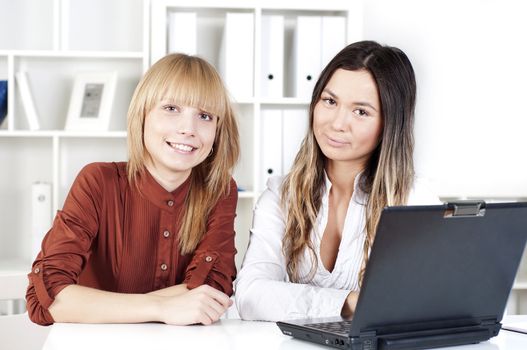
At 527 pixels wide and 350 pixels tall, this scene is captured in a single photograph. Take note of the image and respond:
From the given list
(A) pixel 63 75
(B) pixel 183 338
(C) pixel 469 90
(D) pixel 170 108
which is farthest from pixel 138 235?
(C) pixel 469 90


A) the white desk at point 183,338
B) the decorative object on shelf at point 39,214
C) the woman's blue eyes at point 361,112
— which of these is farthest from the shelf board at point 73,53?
the white desk at point 183,338

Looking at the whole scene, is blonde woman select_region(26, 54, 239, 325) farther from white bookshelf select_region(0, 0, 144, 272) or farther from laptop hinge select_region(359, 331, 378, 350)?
white bookshelf select_region(0, 0, 144, 272)

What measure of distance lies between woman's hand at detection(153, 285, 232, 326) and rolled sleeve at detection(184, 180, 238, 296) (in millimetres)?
178

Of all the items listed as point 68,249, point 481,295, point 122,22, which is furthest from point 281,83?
point 481,295

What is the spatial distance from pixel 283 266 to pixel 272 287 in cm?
23

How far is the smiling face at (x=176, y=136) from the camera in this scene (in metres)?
1.86

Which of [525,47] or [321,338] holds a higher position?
[525,47]

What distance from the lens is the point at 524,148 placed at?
3.80 meters

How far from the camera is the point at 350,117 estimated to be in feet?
6.30

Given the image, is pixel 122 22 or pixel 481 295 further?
pixel 122 22

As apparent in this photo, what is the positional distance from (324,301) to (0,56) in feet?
7.45

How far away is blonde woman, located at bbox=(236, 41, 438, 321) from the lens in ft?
6.31

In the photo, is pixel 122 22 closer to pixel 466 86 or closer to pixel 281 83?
pixel 281 83

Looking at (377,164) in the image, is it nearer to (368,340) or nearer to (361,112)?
(361,112)
